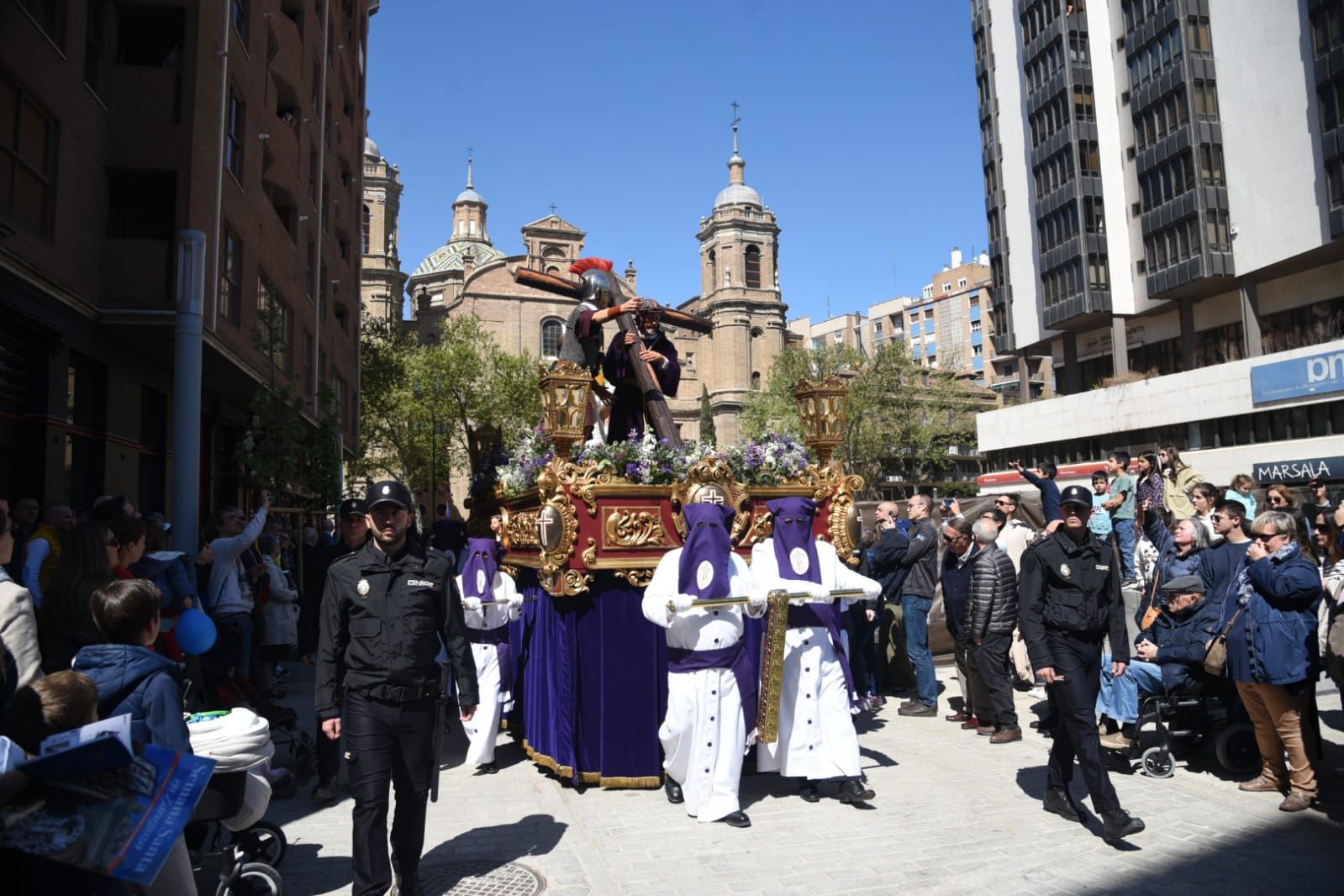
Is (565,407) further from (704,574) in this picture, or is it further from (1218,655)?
(1218,655)

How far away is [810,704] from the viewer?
6.75m

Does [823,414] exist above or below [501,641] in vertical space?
above

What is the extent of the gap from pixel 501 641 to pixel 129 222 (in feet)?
35.7

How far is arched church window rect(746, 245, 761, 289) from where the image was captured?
2928 inches

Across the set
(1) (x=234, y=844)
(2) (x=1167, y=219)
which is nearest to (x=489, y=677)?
(1) (x=234, y=844)

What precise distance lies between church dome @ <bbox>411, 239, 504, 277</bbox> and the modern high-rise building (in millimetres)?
42884

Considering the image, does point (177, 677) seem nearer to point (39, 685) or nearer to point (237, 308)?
point (39, 685)

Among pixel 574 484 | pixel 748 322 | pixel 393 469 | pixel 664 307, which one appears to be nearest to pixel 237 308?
pixel 664 307

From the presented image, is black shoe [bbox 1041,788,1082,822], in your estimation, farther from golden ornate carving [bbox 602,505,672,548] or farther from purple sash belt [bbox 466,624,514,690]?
purple sash belt [bbox 466,624,514,690]

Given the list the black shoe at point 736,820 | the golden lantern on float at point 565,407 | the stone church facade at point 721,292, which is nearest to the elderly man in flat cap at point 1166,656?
the black shoe at point 736,820

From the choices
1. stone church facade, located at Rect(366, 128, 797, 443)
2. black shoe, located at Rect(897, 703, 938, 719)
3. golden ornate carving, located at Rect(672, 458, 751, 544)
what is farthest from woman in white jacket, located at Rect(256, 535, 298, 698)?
stone church facade, located at Rect(366, 128, 797, 443)

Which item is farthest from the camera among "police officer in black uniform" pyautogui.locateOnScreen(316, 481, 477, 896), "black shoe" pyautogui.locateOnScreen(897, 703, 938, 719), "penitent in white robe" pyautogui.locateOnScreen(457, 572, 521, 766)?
"black shoe" pyautogui.locateOnScreen(897, 703, 938, 719)

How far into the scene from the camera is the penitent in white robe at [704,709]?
245 inches

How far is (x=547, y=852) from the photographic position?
5691 millimetres
